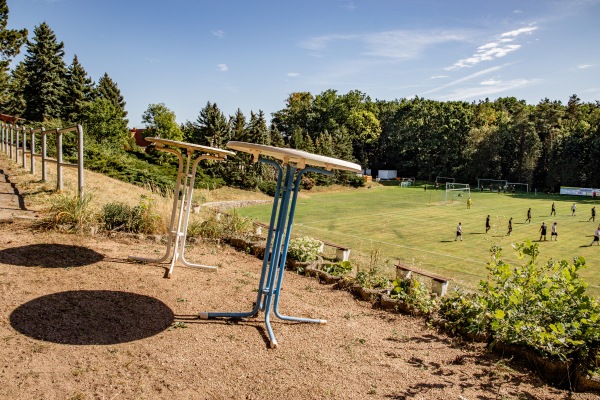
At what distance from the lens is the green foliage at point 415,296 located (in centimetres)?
543

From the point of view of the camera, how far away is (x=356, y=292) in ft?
20.3

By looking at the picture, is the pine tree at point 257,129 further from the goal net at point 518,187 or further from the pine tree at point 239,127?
the goal net at point 518,187

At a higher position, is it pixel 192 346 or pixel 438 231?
pixel 192 346

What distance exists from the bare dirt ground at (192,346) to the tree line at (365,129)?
33.0 meters

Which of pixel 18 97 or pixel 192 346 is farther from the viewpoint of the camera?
pixel 18 97

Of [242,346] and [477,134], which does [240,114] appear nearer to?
[242,346]

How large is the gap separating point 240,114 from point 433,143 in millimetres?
41524

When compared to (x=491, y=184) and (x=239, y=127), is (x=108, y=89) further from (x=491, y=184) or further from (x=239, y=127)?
(x=491, y=184)

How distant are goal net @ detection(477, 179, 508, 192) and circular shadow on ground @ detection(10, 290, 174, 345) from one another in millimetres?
65631

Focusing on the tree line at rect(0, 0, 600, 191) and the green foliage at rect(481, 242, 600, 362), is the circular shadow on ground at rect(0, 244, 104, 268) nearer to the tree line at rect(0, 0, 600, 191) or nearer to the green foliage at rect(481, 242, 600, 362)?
the green foliage at rect(481, 242, 600, 362)

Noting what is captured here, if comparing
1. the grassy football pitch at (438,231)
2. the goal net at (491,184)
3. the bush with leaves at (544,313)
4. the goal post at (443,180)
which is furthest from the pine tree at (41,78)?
the goal net at (491,184)

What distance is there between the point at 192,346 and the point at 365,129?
73633mm

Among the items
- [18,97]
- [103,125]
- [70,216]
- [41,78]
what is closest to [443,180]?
[103,125]

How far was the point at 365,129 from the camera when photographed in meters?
74.6
